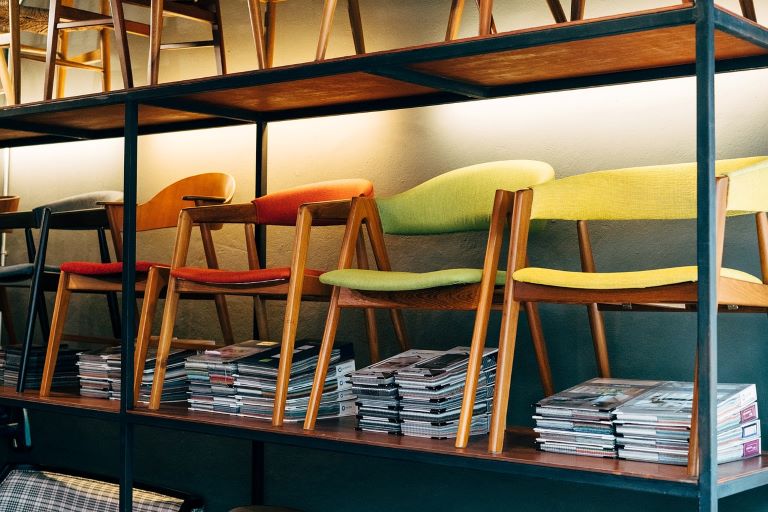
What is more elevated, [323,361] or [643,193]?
[643,193]

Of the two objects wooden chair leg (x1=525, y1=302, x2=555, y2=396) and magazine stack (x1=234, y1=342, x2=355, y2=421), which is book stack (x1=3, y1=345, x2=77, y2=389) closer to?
magazine stack (x1=234, y1=342, x2=355, y2=421)

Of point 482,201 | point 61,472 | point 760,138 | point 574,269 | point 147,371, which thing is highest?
point 760,138

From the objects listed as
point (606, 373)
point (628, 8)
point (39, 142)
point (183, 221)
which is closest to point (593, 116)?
point (628, 8)

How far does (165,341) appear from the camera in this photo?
3.68 meters

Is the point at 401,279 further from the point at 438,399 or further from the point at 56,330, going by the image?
the point at 56,330

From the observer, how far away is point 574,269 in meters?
3.73

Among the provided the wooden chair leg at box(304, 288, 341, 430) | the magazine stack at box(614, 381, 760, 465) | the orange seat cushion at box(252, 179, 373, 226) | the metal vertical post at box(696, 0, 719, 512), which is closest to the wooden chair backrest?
the orange seat cushion at box(252, 179, 373, 226)

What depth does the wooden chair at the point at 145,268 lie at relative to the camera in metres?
3.85

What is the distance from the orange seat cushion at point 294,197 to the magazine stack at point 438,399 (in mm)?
816

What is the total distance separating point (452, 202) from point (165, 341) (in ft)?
3.66

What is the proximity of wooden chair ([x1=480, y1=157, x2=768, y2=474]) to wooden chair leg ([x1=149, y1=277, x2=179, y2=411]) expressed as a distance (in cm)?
128

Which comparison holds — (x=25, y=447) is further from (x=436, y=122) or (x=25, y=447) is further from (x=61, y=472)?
(x=436, y=122)

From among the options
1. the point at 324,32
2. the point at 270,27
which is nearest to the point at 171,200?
the point at 270,27

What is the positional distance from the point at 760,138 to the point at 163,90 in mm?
2034
